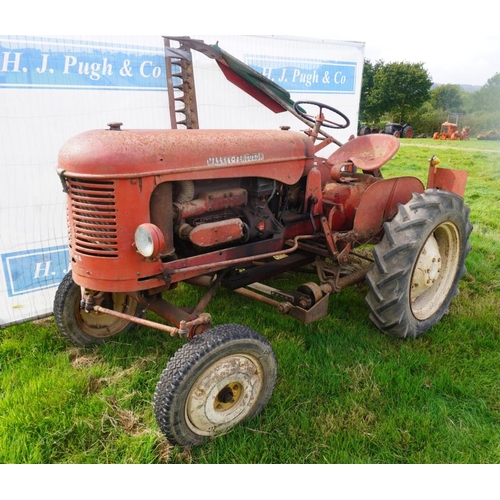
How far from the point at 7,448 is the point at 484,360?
3006 millimetres

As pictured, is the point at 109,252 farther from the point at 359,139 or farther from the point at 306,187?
the point at 359,139

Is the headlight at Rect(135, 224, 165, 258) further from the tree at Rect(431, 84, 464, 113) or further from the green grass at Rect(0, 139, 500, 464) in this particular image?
the tree at Rect(431, 84, 464, 113)

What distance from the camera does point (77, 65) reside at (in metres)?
3.72

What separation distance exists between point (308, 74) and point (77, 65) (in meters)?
2.80

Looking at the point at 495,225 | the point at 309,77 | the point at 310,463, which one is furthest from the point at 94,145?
the point at 495,225

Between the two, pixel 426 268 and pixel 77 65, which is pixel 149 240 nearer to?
pixel 426 268

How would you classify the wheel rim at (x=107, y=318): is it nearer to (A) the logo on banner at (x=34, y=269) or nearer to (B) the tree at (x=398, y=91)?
(A) the logo on banner at (x=34, y=269)

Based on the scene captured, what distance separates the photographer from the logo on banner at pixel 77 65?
342cm

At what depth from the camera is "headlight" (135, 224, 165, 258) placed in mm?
2207

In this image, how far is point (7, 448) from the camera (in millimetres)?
2303

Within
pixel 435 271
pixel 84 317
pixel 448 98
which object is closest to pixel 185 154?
pixel 84 317

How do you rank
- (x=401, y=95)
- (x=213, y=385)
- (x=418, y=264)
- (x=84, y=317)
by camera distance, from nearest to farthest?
(x=213, y=385)
(x=84, y=317)
(x=418, y=264)
(x=401, y=95)

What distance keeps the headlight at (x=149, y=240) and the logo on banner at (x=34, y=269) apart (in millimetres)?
2029

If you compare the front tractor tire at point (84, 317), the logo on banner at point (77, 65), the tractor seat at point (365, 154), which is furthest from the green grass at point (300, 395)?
the logo on banner at point (77, 65)
